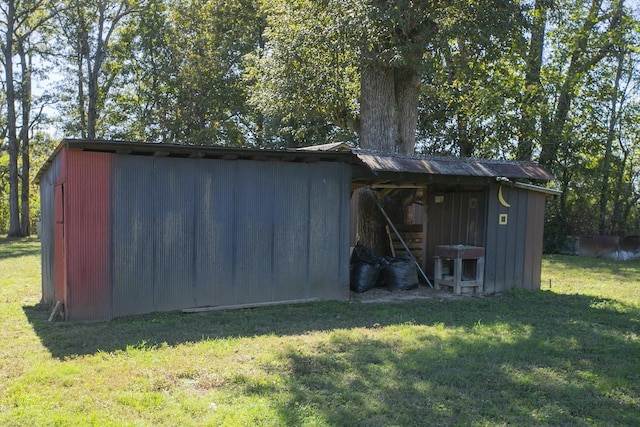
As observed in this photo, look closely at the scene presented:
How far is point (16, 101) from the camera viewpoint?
26.1 metres

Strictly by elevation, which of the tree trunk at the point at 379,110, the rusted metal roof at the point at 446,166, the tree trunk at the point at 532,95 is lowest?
the rusted metal roof at the point at 446,166

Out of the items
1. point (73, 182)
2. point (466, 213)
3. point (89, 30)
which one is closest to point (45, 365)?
point (73, 182)

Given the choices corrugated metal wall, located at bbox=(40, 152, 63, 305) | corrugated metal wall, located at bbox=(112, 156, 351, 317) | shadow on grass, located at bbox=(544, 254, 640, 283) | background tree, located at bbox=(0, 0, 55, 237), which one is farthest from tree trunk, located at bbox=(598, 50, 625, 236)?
background tree, located at bbox=(0, 0, 55, 237)

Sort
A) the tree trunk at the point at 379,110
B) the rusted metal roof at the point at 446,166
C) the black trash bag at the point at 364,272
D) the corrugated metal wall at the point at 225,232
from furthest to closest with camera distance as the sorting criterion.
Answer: the tree trunk at the point at 379,110, the black trash bag at the point at 364,272, the rusted metal roof at the point at 446,166, the corrugated metal wall at the point at 225,232

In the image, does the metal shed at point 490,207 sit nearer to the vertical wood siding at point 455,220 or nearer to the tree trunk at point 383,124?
the vertical wood siding at point 455,220

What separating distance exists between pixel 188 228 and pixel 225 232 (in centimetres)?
51

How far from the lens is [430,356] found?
16.0ft

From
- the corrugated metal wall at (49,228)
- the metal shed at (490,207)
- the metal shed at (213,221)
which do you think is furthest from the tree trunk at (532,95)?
the corrugated metal wall at (49,228)

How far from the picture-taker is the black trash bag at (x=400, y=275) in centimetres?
882

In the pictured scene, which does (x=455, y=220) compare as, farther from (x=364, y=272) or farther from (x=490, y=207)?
(x=364, y=272)

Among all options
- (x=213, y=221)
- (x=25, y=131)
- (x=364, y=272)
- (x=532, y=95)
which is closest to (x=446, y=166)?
(x=364, y=272)

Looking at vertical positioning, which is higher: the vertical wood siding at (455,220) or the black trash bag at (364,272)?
the vertical wood siding at (455,220)

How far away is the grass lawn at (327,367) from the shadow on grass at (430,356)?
2cm

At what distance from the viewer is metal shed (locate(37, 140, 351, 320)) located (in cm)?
618
